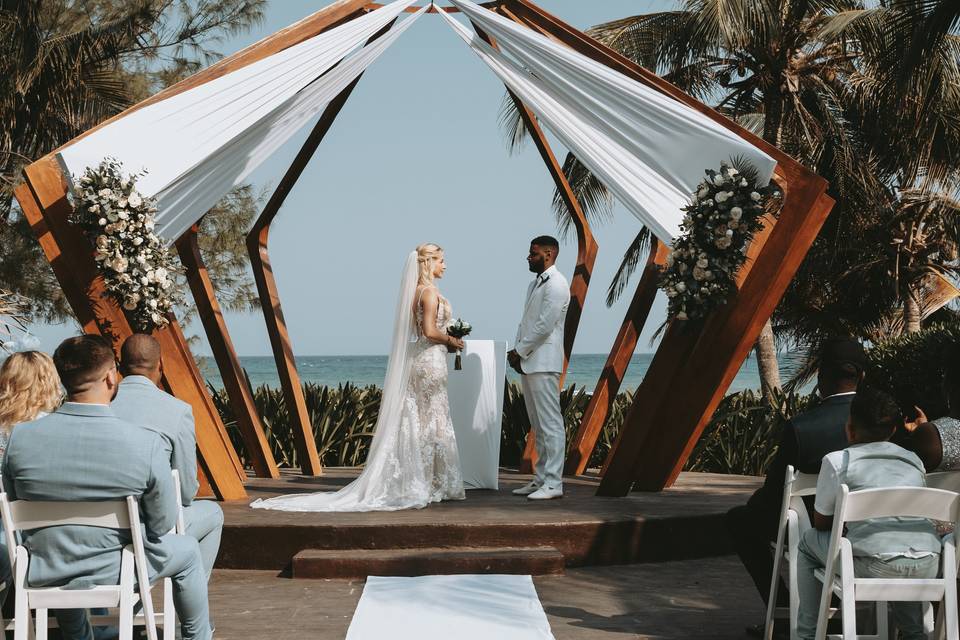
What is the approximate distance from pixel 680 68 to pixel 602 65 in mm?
12402

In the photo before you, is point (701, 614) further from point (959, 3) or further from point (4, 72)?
point (4, 72)

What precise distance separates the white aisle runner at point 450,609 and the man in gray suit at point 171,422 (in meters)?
0.86

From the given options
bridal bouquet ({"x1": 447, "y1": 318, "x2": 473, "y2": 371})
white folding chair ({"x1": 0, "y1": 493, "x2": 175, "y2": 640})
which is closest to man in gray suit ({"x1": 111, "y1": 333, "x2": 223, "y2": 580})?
white folding chair ({"x1": 0, "y1": 493, "x2": 175, "y2": 640})

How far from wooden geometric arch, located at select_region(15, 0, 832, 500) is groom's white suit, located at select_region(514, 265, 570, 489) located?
526mm

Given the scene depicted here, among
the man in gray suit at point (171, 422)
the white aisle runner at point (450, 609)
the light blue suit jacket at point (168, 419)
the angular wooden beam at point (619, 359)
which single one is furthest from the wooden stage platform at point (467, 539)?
the angular wooden beam at point (619, 359)

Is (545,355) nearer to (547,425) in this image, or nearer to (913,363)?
(547,425)

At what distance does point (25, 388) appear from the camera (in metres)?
4.59

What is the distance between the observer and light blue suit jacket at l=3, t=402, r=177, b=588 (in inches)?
144

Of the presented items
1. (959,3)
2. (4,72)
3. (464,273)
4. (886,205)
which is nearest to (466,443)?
(959,3)

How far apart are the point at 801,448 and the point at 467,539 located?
8.03 ft

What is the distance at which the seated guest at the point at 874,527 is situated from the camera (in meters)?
3.72

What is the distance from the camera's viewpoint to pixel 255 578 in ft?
20.1

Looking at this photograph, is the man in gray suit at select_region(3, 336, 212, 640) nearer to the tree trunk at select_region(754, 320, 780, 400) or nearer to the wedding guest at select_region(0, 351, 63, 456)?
the wedding guest at select_region(0, 351, 63, 456)

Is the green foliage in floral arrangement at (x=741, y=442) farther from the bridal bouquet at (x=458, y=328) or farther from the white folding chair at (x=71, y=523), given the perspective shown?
the white folding chair at (x=71, y=523)
